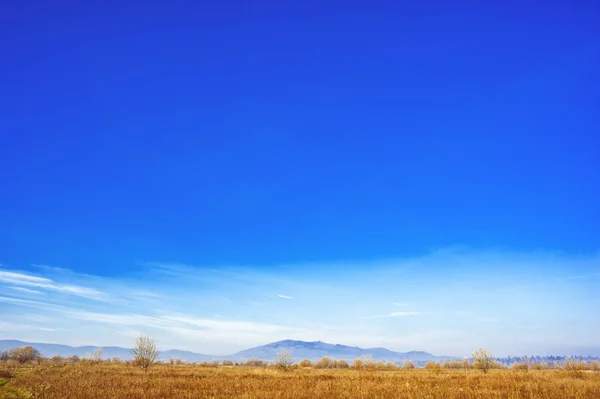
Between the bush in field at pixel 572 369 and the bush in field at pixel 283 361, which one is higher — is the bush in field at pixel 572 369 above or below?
above

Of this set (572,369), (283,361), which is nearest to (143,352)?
(283,361)

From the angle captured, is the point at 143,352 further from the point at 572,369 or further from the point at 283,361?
the point at 572,369

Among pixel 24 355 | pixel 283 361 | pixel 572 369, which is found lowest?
pixel 24 355

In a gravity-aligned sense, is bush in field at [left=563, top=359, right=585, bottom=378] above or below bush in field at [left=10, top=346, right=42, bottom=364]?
above

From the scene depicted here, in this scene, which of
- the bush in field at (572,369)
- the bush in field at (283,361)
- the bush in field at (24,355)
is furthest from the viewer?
the bush in field at (24,355)

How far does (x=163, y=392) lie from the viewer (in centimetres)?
2478

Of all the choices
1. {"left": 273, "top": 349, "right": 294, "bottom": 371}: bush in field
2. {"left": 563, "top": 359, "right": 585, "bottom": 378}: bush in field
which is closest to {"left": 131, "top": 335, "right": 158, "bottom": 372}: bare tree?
{"left": 273, "top": 349, "right": 294, "bottom": 371}: bush in field

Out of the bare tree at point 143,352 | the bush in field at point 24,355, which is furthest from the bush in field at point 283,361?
the bush in field at point 24,355

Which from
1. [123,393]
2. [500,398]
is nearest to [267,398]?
[123,393]

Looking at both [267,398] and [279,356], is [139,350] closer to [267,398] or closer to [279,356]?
[279,356]

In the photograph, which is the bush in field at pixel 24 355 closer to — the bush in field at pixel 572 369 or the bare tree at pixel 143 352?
the bare tree at pixel 143 352

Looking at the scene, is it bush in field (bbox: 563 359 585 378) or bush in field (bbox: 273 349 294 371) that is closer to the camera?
bush in field (bbox: 563 359 585 378)

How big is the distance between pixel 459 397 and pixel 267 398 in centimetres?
1098

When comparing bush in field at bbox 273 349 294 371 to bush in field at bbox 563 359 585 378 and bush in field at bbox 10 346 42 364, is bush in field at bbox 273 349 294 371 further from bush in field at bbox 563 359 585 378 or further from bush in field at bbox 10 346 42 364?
bush in field at bbox 10 346 42 364
